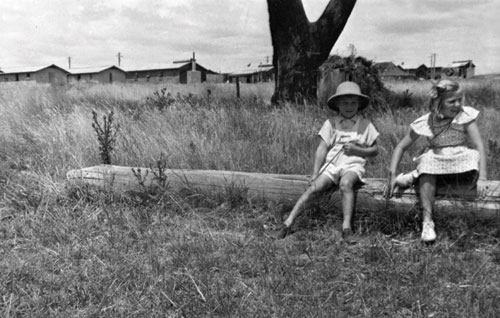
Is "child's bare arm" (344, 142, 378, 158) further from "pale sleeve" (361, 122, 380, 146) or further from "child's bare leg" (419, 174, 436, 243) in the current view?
"child's bare leg" (419, 174, 436, 243)

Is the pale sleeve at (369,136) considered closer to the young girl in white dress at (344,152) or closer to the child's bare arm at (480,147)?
the young girl in white dress at (344,152)

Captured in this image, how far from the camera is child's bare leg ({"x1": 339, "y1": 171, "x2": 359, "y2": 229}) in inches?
143

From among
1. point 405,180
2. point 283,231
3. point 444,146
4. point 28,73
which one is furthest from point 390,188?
point 28,73

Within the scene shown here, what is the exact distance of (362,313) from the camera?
2.43m

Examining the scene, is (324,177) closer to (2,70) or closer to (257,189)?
(257,189)

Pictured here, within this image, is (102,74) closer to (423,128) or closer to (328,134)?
(328,134)

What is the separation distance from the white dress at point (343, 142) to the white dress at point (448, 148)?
1.30 feet

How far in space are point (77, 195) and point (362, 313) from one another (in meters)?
3.02

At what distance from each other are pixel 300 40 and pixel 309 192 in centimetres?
581

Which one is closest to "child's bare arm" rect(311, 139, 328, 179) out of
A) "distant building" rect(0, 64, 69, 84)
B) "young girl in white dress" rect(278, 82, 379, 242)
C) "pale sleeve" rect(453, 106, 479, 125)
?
"young girl in white dress" rect(278, 82, 379, 242)

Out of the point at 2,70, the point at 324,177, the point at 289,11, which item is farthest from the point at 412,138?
the point at 2,70

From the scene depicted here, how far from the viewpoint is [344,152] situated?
13.1 ft

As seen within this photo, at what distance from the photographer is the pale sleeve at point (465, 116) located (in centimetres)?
365

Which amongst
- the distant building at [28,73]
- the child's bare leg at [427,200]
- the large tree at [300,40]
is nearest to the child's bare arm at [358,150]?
the child's bare leg at [427,200]
